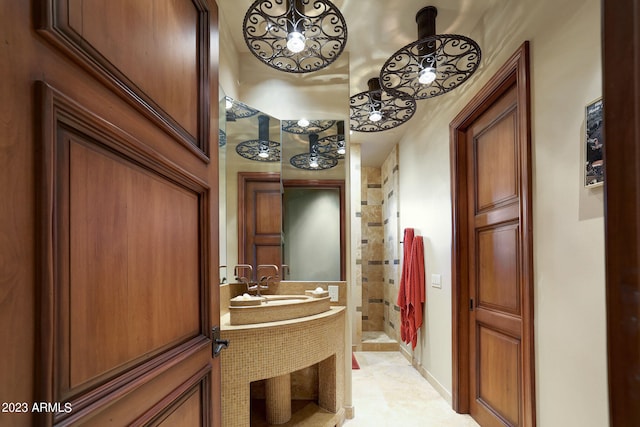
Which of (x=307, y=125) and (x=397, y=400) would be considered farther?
(x=397, y=400)

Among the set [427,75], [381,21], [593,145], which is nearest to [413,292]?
[427,75]

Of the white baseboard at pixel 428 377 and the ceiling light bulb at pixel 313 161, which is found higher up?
the ceiling light bulb at pixel 313 161

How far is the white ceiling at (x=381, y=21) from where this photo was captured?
1953mm

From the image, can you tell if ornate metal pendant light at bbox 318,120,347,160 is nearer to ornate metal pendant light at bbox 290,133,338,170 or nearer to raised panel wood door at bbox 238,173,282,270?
ornate metal pendant light at bbox 290,133,338,170

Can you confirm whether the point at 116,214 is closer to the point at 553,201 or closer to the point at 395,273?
the point at 553,201

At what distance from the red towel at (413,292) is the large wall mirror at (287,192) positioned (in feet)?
3.66

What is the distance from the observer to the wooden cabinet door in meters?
0.45

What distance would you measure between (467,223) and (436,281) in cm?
67

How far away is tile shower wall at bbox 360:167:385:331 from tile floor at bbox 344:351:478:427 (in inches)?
49.0

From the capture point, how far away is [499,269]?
2.07m

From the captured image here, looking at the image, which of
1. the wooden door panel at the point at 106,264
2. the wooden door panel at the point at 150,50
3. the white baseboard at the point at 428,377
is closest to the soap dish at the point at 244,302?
the wooden door panel at the point at 106,264

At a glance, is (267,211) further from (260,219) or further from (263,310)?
(263,310)

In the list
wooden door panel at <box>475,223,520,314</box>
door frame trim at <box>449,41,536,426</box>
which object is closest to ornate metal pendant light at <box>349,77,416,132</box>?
door frame trim at <box>449,41,536,426</box>

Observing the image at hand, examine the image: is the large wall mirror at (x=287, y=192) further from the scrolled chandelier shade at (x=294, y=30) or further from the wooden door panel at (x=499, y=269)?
the wooden door panel at (x=499, y=269)
